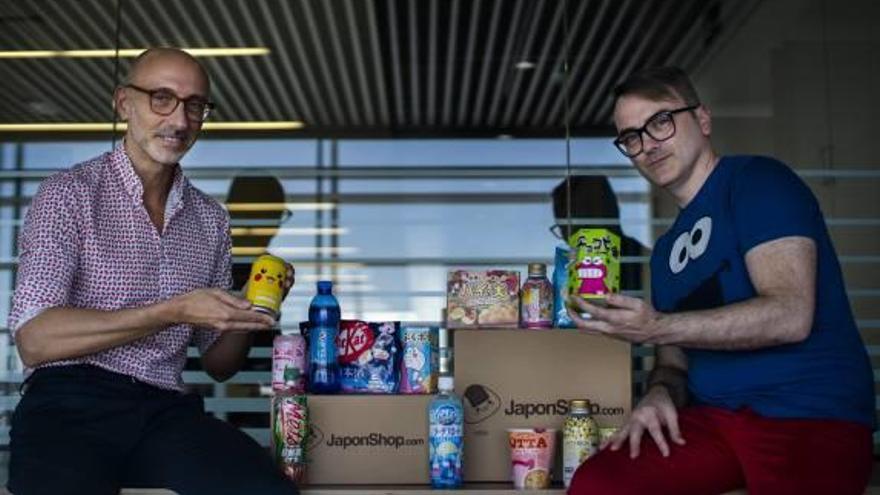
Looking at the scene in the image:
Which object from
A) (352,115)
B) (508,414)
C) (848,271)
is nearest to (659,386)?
(508,414)

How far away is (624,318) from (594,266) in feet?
0.57

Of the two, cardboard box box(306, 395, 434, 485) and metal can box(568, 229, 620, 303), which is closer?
metal can box(568, 229, 620, 303)

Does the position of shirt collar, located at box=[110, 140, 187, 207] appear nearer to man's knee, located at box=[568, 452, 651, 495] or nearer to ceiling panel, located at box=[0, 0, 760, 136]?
man's knee, located at box=[568, 452, 651, 495]

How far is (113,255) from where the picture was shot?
2.43 metres

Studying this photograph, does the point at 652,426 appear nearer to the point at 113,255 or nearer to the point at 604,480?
the point at 604,480

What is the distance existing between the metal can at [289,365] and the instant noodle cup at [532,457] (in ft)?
1.61

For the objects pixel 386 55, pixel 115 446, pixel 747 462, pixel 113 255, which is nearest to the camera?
pixel 747 462

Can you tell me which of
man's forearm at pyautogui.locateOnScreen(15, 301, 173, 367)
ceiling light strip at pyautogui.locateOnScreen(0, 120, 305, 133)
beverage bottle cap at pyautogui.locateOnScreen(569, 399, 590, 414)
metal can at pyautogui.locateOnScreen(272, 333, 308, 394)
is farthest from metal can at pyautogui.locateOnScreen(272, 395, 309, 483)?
ceiling light strip at pyautogui.locateOnScreen(0, 120, 305, 133)

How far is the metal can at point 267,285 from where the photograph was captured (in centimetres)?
224

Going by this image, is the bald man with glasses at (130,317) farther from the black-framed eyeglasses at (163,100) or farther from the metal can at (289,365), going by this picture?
the metal can at (289,365)

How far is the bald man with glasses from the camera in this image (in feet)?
7.38

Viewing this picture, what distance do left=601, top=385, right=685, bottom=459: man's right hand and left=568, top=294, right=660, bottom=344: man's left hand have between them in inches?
9.0

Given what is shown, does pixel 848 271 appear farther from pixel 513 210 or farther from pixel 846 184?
pixel 513 210

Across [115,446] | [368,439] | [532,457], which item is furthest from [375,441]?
[115,446]
